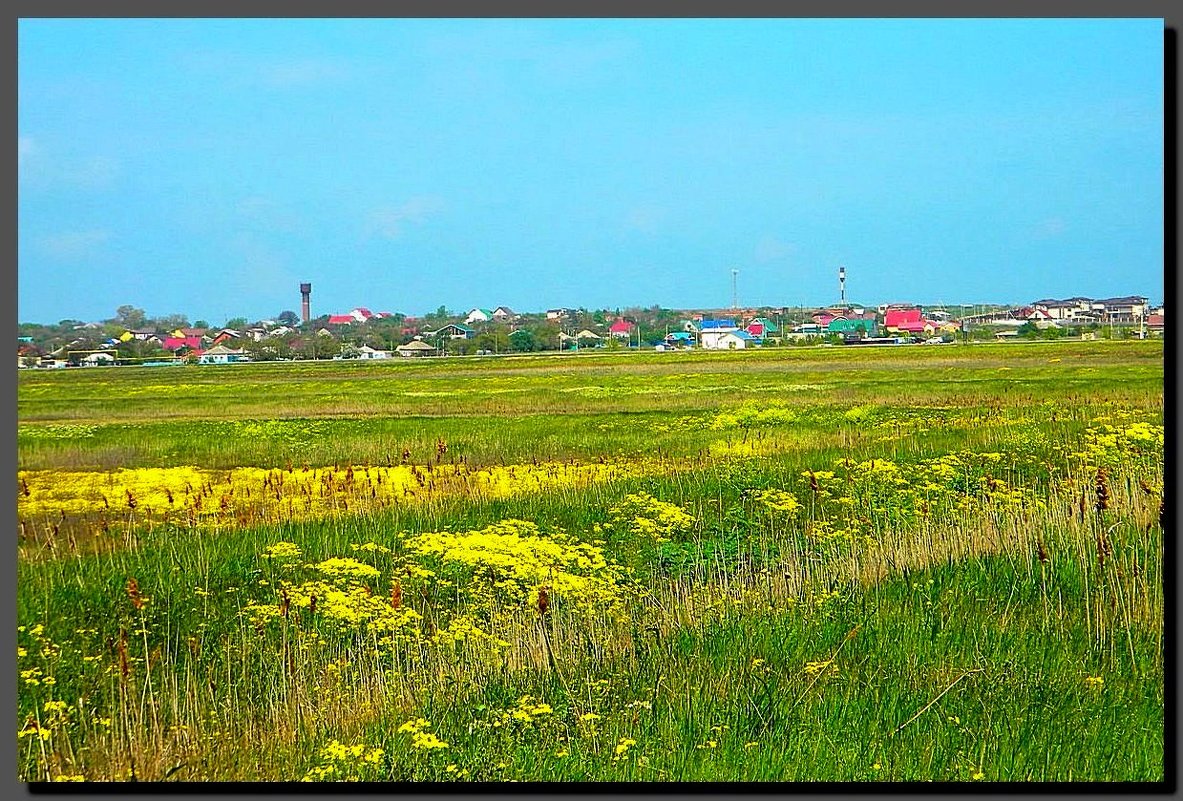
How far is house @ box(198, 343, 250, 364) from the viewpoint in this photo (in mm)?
4684

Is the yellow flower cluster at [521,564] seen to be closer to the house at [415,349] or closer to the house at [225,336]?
the house at [415,349]

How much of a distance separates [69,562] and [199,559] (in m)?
0.49

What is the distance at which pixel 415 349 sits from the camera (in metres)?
4.70

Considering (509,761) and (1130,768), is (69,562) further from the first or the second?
(1130,768)

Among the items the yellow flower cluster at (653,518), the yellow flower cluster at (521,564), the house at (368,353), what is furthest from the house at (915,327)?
the house at (368,353)

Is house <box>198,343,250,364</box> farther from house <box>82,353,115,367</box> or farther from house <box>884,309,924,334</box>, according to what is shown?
house <box>884,309,924,334</box>

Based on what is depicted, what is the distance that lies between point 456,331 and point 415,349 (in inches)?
7.7

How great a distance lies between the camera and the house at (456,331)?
4.73 metres

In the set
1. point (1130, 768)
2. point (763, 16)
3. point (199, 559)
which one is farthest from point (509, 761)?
point (763, 16)

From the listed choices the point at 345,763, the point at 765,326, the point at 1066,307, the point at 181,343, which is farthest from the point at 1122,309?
the point at 181,343

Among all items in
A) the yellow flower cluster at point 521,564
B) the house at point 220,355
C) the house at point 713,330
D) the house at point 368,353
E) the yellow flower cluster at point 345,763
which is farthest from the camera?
the house at point 713,330

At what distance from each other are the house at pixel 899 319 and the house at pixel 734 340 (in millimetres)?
606

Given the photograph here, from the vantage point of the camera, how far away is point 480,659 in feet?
14.3

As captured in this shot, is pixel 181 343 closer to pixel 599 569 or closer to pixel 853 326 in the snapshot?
pixel 599 569
